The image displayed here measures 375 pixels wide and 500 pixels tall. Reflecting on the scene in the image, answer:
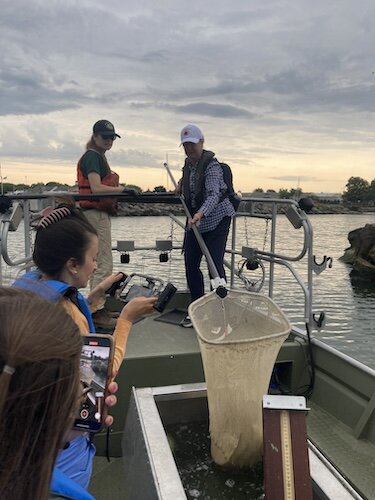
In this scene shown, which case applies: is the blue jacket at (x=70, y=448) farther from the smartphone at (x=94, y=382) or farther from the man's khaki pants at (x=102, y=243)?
the man's khaki pants at (x=102, y=243)

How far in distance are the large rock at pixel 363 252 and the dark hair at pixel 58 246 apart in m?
26.3

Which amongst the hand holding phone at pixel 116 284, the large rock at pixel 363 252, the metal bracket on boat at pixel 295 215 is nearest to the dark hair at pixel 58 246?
the hand holding phone at pixel 116 284

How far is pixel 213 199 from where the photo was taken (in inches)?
153

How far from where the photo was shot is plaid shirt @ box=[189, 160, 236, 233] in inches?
153

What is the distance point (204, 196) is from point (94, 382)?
9.03ft

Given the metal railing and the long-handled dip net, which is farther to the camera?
the metal railing

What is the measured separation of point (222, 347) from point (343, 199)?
100 m

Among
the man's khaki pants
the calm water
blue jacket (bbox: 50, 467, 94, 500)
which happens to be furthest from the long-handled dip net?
the calm water

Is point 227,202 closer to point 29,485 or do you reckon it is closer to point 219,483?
point 219,483

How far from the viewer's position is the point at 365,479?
271 centimetres

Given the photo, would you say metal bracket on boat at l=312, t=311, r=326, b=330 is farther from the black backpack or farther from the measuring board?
the measuring board

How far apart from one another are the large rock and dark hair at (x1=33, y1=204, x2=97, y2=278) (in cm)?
2635

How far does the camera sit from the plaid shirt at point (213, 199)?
3.89 meters

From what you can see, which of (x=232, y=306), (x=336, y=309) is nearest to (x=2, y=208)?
(x=232, y=306)
